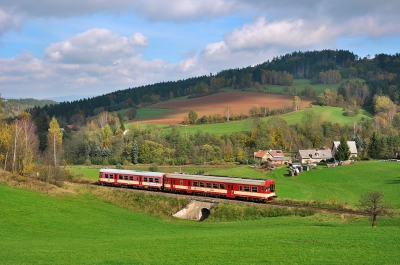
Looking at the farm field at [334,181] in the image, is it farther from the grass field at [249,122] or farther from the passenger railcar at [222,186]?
the grass field at [249,122]

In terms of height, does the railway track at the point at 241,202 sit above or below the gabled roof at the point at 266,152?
below

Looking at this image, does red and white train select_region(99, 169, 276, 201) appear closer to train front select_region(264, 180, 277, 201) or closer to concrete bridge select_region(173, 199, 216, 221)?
train front select_region(264, 180, 277, 201)

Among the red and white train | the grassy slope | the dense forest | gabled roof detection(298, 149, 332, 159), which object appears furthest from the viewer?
gabled roof detection(298, 149, 332, 159)

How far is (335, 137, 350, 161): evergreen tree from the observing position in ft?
254

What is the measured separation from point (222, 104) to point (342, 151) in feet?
209

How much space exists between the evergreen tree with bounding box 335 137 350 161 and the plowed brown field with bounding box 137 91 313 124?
48905 millimetres

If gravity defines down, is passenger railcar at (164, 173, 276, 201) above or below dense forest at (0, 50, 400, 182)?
below

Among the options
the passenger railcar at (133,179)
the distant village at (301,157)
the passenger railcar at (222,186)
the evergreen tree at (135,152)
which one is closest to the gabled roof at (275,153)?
the distant village at (301,157)

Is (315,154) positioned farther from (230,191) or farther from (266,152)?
(230,191)

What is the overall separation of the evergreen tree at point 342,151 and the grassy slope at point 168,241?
49.2 metres

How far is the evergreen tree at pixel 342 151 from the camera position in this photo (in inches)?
3051


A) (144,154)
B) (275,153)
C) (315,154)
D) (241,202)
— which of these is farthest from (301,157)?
(241,202)

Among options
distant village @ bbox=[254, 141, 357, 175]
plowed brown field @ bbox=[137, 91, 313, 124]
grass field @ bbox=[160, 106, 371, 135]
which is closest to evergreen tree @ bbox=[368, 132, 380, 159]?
distant village @ bbox=[254, 141, 357, 175]

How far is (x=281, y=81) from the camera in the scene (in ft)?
603
